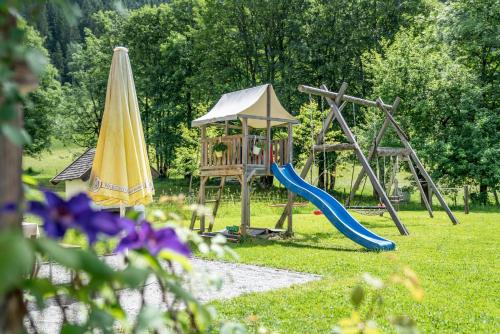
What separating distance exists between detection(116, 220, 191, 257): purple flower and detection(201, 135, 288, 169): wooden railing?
9.36 m

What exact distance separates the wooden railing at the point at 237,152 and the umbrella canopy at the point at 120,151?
386 centimetres

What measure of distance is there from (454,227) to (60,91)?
3029 cm

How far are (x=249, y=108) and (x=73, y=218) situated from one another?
32.3ft

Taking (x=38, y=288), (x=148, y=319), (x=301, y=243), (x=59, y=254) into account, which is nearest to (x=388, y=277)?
(x=301, y=243)

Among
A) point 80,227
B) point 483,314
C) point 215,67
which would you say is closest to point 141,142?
point 483,314

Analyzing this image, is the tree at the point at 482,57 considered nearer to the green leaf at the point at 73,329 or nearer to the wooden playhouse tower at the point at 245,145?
the wooden playhouse tower at the point at 245,145

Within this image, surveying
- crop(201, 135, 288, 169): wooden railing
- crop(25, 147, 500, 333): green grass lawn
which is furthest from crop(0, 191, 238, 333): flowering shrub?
crop(201, 135, 288, 169): wooden railing

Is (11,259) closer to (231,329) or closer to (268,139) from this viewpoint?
(231,329)

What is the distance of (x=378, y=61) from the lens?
2373 centimetres

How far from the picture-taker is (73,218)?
0.83m

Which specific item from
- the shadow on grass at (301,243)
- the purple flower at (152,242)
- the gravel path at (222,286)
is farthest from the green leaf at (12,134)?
the shadow on grass at (301,243)

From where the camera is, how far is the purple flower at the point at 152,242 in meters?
0.98

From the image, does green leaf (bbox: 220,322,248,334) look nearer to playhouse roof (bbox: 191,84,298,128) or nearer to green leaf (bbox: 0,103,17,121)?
green leaf (bbox: 0,103,17,121)

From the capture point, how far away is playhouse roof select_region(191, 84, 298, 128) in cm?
1045
